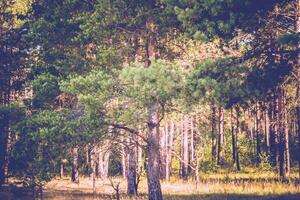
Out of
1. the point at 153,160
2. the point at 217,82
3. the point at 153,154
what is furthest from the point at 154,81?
the point at 153,160

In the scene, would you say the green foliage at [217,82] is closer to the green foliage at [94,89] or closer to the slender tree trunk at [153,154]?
the green foliage at [94,89]

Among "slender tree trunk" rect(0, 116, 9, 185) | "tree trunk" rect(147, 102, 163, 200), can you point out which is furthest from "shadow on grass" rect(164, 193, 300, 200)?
"slender tree trunk" rect(0, 116, 9, 185)

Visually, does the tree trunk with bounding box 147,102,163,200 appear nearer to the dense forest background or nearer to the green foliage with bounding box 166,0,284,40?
the dense forest background

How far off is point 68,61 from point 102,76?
3.39 meters

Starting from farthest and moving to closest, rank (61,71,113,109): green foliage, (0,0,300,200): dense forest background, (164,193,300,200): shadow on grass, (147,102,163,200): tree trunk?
(164,193,300,200): shadow on grass, (147,102,163,200): tree trunk, (61,71,113,109): green foliage, (0,0,300,200): dense forest background

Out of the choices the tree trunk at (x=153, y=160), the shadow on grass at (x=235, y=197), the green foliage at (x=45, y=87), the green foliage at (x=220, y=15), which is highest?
the green foliage at (x=220, y=15)

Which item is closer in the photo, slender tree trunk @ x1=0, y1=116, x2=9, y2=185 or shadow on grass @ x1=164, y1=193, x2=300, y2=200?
shadow on grass @ x1=164, y1=193, x2=300, y2=200

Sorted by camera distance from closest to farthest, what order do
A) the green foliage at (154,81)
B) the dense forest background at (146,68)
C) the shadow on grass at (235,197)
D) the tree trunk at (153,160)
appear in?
the green foliage at (154,81), the dense forest background at (146,68), the tree trunk at (153,160), the shadow on grass at (235,197)

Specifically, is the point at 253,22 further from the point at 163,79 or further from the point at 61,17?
the point at 61,17

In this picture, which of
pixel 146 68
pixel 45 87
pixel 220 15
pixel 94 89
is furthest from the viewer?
pixel 45 87

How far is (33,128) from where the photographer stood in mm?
14531

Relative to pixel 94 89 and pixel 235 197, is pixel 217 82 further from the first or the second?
pixel 235 197

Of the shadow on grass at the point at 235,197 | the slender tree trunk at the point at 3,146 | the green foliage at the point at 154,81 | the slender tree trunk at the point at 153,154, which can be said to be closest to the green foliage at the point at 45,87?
the slender tree trunk at the point at 153,154

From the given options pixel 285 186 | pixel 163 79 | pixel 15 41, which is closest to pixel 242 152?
pixel 285 186
